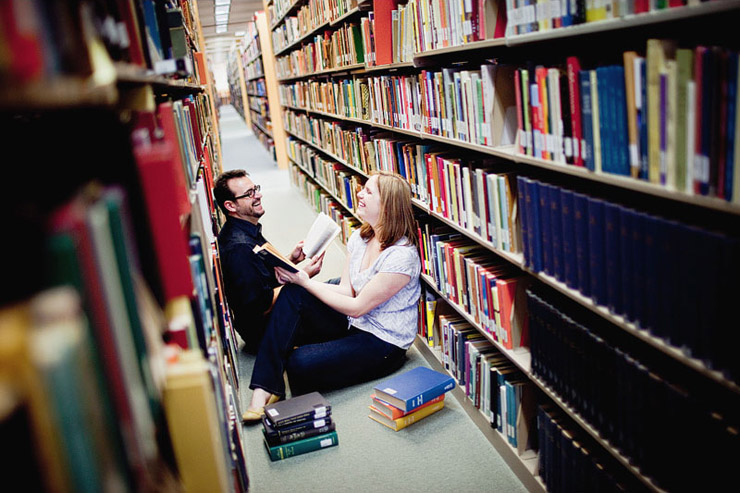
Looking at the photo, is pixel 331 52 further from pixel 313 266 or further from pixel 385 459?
pixel 385 459

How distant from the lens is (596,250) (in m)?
1.59

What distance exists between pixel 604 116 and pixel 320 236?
1.85 m

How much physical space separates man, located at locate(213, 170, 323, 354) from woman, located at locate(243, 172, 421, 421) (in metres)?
0.12

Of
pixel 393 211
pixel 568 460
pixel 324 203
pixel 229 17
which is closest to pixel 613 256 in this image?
pixel 568 460

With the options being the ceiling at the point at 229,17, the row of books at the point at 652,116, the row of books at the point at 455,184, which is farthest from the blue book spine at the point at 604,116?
the ceiling at the point at 229,17

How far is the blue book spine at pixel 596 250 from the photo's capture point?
5.09ft

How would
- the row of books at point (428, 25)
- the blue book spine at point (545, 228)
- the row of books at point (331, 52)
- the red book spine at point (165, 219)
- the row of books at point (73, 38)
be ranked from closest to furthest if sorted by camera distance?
the row of books at point (73, 38) → the red book spine at point (165, 219) → the blue book spine at point (545, 228) → the row of books at point (428, 25) → the row of books at point (331, 52)

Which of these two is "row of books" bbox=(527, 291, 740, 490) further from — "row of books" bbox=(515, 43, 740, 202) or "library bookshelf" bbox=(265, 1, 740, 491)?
"row of books" bbox=(515, 43, 740, 202)

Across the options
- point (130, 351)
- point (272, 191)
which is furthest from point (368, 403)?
point (272, 191)

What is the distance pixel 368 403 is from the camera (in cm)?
282

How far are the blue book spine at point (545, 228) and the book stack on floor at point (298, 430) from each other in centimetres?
120

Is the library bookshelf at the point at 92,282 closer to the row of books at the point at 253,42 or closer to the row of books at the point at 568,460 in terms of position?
the row of books at the point at 568,460

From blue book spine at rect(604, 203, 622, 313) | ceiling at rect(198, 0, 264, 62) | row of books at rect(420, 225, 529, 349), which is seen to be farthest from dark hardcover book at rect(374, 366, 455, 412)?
ceiling at rect(198, 0, 264, 62)

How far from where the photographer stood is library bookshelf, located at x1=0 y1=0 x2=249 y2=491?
0.60m
